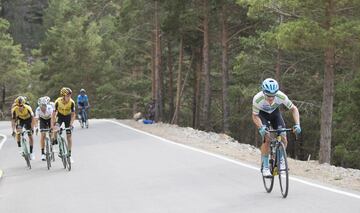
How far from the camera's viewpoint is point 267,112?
31.1 feet

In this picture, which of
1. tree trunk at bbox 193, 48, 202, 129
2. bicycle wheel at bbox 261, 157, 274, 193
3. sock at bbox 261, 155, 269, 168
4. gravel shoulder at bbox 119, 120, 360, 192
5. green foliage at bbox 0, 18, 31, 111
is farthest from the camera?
green foliage at bbox 0, 18, 31, 111

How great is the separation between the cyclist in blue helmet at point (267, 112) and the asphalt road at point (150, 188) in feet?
2.47

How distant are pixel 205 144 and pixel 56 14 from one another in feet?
192

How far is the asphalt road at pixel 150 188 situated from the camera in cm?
864

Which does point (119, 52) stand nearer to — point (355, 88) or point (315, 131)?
point (315, 131)

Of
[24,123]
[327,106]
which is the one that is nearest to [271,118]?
[24,123]

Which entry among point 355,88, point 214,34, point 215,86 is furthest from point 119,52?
point 355,88

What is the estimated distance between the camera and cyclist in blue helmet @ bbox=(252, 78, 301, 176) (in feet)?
29.6

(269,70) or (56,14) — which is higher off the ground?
(56,14)

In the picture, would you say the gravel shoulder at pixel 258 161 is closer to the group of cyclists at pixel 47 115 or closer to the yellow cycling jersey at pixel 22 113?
the group of cyclists at pixel 47 115

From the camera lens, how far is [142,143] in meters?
19.5

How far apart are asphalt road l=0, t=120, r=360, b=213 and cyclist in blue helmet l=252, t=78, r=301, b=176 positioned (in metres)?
0.75

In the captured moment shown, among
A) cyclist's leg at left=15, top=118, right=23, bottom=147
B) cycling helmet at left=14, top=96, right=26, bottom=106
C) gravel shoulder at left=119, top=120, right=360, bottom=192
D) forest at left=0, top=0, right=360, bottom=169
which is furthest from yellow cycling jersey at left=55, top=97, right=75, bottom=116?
forest at left=0, top=0, right=360, bottom=169

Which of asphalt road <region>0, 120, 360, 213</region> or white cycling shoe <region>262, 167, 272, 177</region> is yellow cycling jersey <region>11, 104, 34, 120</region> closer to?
asphalt road <region>0, 120, 360, 213</region>
